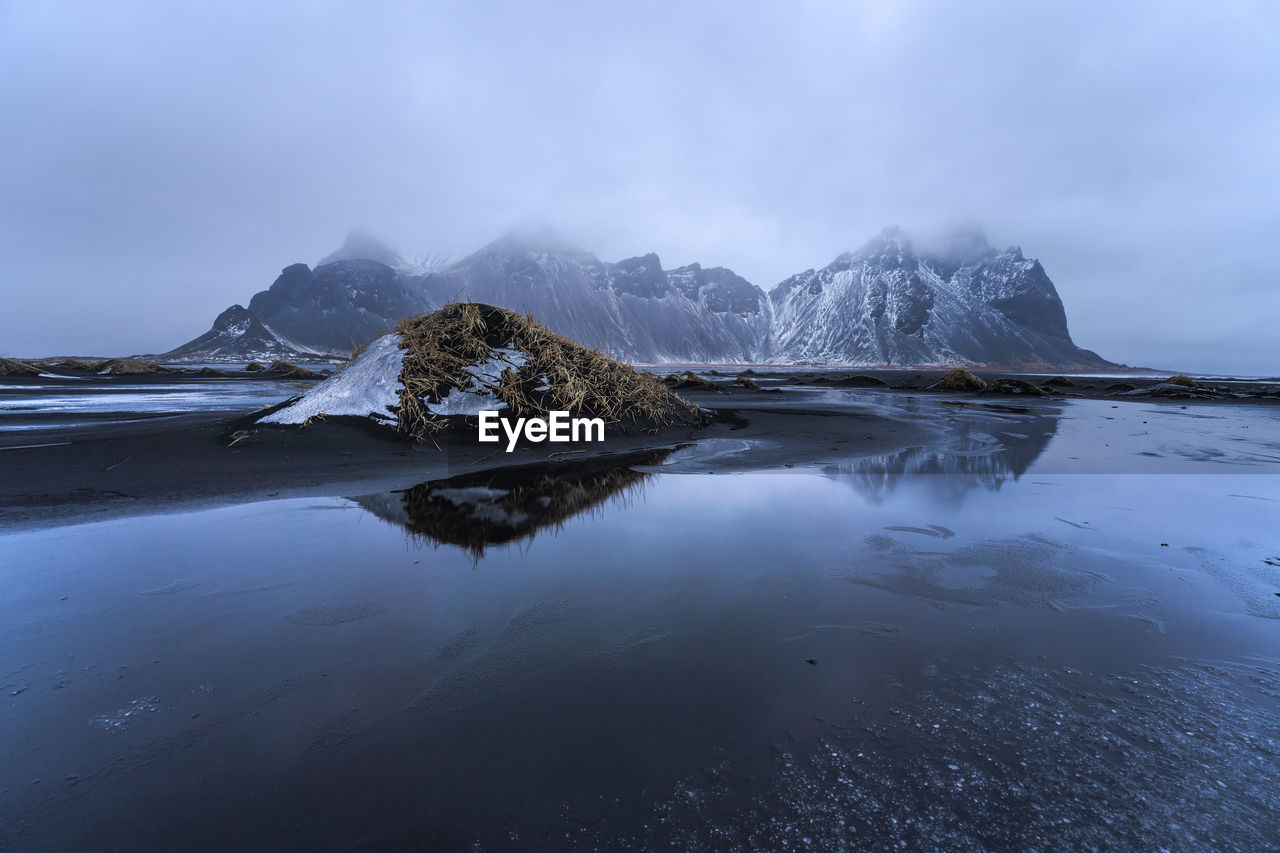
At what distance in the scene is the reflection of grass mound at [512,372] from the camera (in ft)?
26.7

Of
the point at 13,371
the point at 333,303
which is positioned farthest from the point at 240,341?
the point at 13,371

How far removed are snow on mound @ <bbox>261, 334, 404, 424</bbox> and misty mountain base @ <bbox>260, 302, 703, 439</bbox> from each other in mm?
15

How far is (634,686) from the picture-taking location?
6.82ft

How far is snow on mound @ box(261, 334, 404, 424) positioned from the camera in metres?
7.52

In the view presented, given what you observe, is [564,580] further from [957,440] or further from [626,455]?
[957,440]

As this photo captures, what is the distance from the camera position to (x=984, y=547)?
3.85 meters

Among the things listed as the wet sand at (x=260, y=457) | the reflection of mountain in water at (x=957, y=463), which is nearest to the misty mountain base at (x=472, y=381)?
the wet sand at (x=260, y=457)

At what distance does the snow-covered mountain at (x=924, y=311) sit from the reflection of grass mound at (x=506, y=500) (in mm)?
127374

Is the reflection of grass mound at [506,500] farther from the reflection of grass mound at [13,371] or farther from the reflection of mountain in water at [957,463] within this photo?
the reflection of grass mound at [13,371]

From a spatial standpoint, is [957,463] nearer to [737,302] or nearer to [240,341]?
[240,341]

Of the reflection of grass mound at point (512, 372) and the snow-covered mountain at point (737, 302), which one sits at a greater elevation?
the snow-covered mountain at point (737, 302)

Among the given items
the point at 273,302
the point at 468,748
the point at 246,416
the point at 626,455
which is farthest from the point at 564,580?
the point at 273,302

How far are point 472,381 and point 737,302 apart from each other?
502 feet

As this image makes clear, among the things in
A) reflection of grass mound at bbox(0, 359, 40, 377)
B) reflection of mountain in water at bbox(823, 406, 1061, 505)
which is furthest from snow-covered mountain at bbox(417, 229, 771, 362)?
reflection of mountain in water at bbox(823, 406, 1061, 505)
